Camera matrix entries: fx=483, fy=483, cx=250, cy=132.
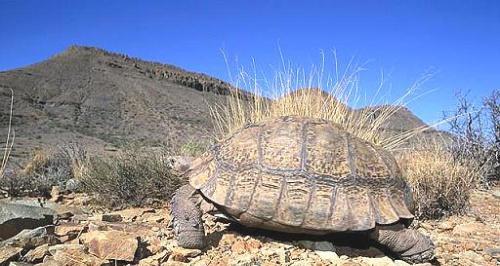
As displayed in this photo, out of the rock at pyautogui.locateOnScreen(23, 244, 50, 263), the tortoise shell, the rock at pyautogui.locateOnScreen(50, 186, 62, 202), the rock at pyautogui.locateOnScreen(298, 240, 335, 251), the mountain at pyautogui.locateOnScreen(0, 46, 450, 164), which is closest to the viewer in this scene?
the rock at pyautogui.locateOnScreen(23, 244, 50, 263)

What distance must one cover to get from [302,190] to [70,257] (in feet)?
6.25

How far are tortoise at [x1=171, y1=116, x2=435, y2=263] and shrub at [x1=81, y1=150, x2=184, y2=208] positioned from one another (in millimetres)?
2006

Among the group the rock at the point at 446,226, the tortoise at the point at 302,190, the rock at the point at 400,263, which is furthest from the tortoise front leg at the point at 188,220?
the rock at the point at 446,226

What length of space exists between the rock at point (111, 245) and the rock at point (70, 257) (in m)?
0.05

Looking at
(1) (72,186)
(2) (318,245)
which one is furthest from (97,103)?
(2) (318,245)

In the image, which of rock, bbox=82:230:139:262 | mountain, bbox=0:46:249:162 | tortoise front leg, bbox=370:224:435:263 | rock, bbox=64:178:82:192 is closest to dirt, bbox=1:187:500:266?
rock, bbox=82:230:139:262

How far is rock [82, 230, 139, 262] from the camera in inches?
148

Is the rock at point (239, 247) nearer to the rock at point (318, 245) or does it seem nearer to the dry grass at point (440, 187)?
the rock at point (318, 245)

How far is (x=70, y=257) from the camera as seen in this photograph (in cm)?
371

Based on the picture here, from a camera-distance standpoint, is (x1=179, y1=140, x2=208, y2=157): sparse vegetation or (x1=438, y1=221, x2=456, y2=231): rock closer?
(x1=438, y1=221, x2=456, y2=231): rock

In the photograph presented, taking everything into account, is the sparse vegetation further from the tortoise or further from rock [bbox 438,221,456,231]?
rock [bbox 438,221,456,231]

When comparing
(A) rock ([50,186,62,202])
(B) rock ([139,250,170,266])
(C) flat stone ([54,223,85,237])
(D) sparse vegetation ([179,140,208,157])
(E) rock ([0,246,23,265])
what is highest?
(D) sparse vegetation ([179,140,208,157])

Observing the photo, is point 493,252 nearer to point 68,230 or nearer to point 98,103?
point 68,230

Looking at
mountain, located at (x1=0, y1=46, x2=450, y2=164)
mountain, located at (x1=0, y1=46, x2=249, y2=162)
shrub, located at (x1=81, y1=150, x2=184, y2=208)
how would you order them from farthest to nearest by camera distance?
mountain, located at (x1=0, y1=46, x2=249, y2=162) < mountain, located at (x1=0, y1=46, x2=450, y2=164) < shrub, located at (x1=81, y1=150, x2=184, y2=208)
